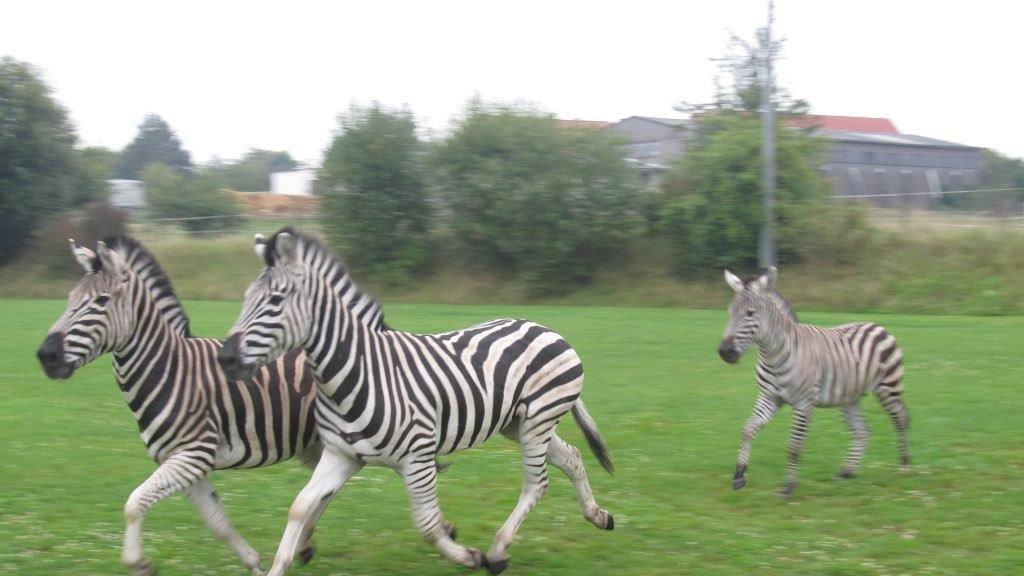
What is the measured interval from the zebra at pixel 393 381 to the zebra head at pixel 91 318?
0.96 metres

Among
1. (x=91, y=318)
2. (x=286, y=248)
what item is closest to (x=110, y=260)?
(x=91, y=318)

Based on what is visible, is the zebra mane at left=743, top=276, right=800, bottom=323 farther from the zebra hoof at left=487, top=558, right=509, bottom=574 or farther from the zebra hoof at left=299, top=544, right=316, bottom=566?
the zebra hoof at left=299, top=544, right=316, bottom=566

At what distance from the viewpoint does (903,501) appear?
8.49m

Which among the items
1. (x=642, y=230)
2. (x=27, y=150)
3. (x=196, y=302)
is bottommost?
(x=196, y=302)

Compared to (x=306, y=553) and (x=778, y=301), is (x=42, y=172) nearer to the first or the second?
(x=778, y=301)

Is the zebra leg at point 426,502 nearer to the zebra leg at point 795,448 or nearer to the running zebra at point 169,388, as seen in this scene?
the running zebra at point 169,388

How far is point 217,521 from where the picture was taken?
21.0 ft

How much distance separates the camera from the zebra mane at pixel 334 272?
19.4 feet

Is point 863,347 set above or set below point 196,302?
above

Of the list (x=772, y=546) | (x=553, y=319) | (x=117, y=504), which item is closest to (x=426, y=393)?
(x=772, y=546)

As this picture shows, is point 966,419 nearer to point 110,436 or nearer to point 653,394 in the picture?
point 653,394

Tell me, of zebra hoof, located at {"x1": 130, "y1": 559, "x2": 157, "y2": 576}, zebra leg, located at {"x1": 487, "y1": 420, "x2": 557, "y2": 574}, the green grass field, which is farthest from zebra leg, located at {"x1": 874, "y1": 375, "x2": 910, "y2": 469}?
zebra hoof, located at {"x1": 130, "y1": 559, "x2": 157, "y2": 576}

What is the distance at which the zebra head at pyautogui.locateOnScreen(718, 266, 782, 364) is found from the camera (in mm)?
8766

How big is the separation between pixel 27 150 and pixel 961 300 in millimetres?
→ 33983
